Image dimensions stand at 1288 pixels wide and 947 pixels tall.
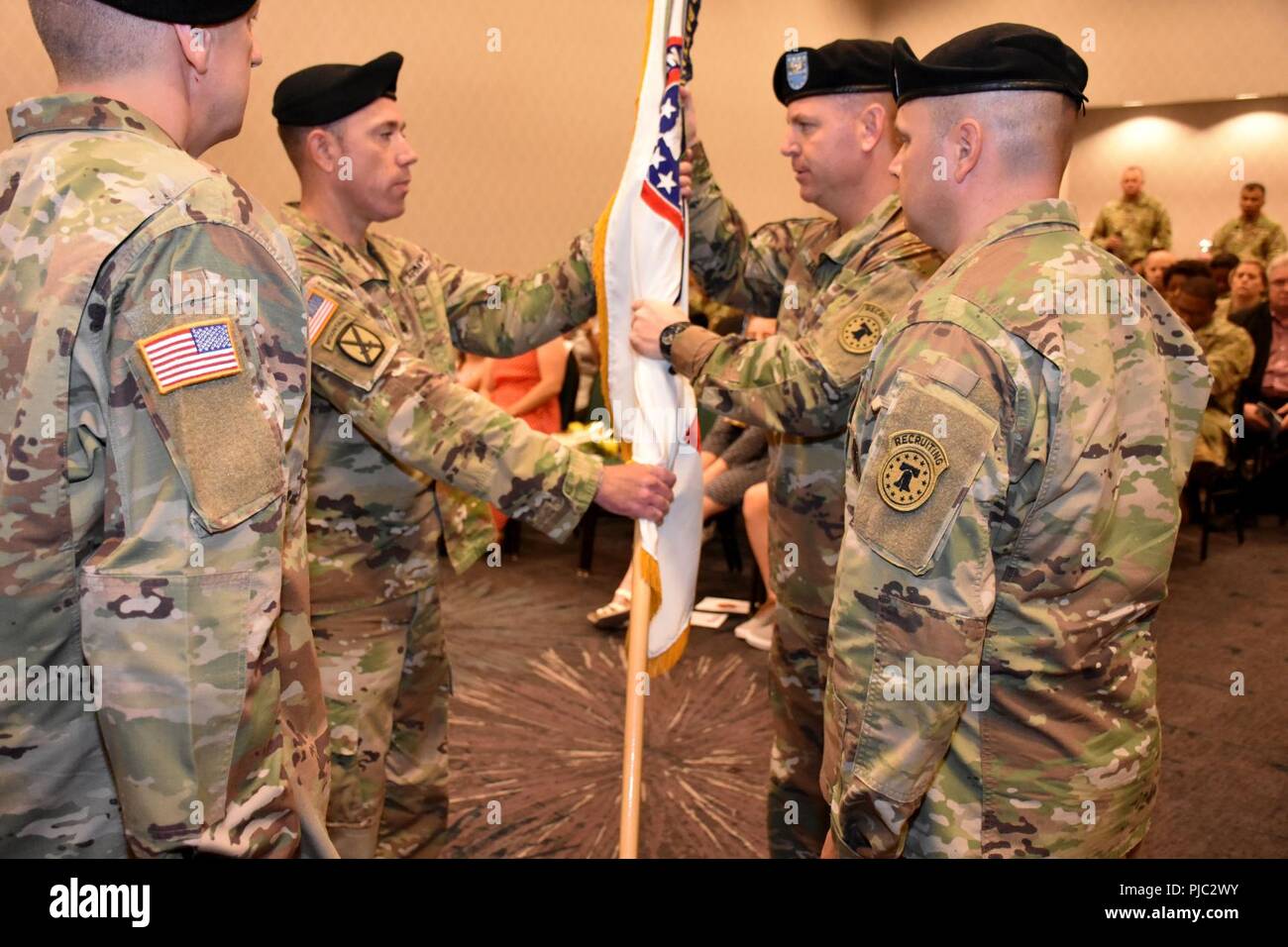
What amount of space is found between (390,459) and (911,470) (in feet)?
4.20

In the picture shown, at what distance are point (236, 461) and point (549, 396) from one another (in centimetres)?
452

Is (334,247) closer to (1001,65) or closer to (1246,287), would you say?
(1001,65)

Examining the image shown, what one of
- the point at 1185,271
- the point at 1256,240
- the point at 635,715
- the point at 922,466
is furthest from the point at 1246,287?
the point at 922,466

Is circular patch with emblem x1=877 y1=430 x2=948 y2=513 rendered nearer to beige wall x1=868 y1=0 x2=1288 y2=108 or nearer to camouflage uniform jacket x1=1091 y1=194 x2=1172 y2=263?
beige wall x1=868 y1=0 x2=1288 y2=108

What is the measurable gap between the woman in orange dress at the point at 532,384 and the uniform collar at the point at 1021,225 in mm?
4178

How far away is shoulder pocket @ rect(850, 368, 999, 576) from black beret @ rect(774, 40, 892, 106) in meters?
1.22

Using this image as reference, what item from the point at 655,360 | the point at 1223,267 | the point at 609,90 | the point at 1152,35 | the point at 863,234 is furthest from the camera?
the point at 1152,35

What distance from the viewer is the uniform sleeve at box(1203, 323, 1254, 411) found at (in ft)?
19.1

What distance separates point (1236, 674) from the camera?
4.14 meters

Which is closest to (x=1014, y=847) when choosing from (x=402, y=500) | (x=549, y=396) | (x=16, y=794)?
(x=16, y=794)

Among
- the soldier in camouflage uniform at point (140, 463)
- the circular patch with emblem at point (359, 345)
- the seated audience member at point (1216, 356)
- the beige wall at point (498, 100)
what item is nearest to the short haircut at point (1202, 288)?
the seated audience member at point (1216, 356)

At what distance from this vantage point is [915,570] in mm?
1283

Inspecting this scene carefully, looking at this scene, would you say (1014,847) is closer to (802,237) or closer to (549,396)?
(802,237)

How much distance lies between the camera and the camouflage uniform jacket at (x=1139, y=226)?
10.0 meters
